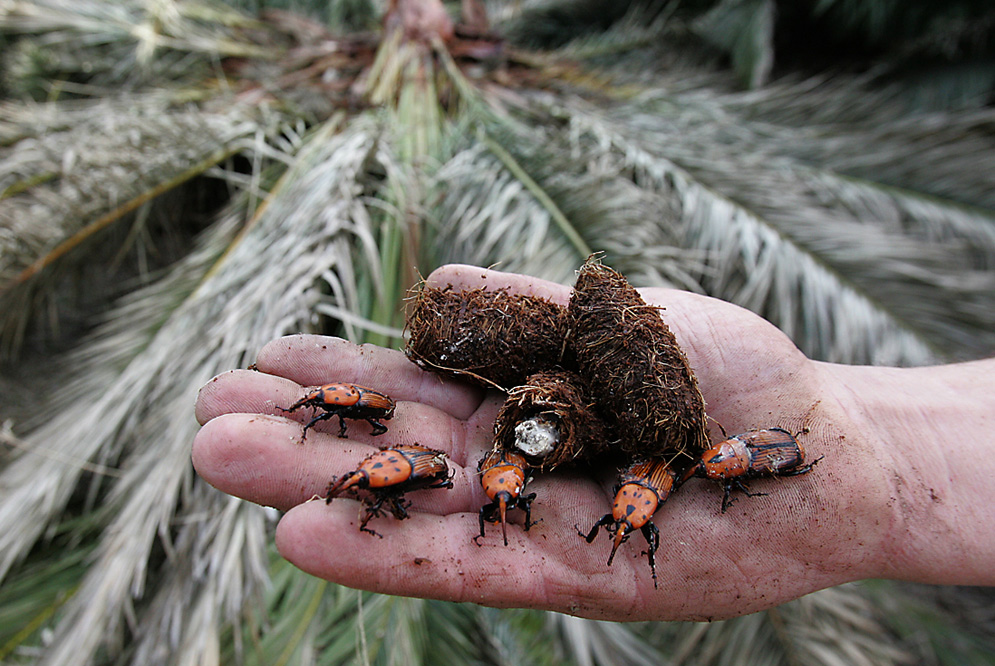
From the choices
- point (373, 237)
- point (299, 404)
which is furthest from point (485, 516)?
point (373, 237)

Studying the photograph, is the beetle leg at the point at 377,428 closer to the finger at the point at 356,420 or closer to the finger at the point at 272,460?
the finger at the point at 356,420

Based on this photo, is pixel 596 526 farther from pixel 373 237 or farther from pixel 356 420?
pixel 373 237

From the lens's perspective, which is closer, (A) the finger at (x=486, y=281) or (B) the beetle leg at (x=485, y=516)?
(B) the beetle leg at (x=485, y=516)

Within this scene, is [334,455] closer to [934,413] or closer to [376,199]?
[376,199]

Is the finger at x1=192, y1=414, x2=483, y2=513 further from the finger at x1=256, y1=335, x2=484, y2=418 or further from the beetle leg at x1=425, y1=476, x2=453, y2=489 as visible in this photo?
the finger at x1=256, y1=335, x2=484, y2=418

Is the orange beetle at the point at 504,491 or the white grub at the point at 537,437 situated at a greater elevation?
the white grub at the point at 537,437

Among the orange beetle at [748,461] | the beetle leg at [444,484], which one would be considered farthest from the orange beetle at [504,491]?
the orange beetle at [748,461]
